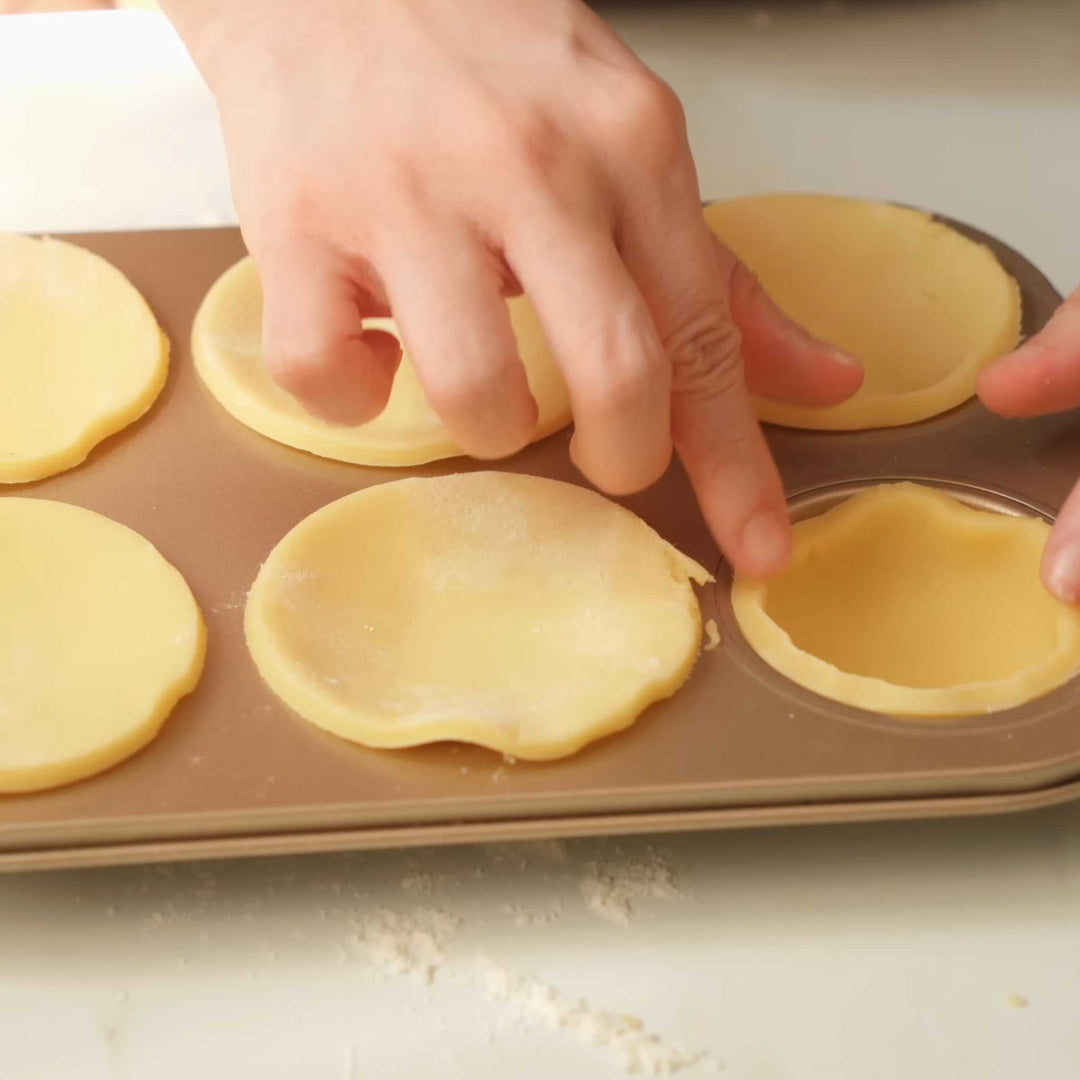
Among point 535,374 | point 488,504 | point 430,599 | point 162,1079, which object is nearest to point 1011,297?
point 535,374

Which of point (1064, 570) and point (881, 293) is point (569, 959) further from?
point (881, 293)

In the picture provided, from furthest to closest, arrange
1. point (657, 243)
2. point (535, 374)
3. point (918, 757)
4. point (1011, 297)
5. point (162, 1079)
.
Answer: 1. point (1011, 297)
2. point (535, 374)
3. point (657, 243)
4. point (918, 757)
5. point (162, 1079)

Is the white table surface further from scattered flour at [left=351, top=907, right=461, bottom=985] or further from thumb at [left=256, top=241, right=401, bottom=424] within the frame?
thumb at [left=256, top=241, right=401, bottom=424]

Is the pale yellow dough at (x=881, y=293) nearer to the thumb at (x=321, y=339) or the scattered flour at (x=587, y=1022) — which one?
the thumb at (x=321, y=339)

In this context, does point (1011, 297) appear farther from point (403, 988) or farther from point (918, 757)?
point (403, 988)

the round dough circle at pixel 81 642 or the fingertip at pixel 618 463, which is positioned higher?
the fingertip at pixel 618 463

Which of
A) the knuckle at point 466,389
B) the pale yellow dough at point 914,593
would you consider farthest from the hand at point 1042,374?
the knuckle at point 466,389
